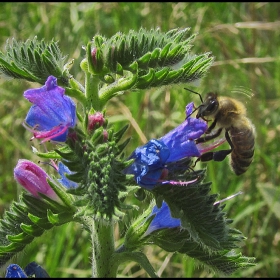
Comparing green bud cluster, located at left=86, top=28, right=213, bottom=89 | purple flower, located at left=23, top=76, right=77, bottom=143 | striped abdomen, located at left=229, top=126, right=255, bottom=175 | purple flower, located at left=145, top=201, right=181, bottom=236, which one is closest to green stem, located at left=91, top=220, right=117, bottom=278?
purple flower, located at left=145, top=201, right=181, bottom=236

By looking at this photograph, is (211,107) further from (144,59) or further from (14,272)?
(14,272)

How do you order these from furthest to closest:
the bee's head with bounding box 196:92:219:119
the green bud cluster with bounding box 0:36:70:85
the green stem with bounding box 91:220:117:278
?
the bee's head with bounding box 196:92:219:119 → the green stem with bounding box 91:220:117:278 → the green bud cluster with bounding box 0:36:70:85

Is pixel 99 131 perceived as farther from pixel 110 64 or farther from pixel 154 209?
pixel 154 209

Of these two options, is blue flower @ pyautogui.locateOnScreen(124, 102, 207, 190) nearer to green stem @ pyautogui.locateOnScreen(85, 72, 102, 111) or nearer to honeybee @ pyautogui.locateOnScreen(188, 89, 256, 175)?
green stem @ pyautogui.locateOnScreen(85, 72, 102, 111)

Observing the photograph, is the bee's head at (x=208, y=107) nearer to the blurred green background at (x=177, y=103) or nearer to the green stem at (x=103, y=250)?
the blurred green background at (x=177, y=103)

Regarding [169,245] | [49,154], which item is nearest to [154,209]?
[169,245]

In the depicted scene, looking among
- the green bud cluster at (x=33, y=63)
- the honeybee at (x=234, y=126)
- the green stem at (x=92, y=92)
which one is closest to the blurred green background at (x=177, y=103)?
the honeybee at (x=234, y=126)
